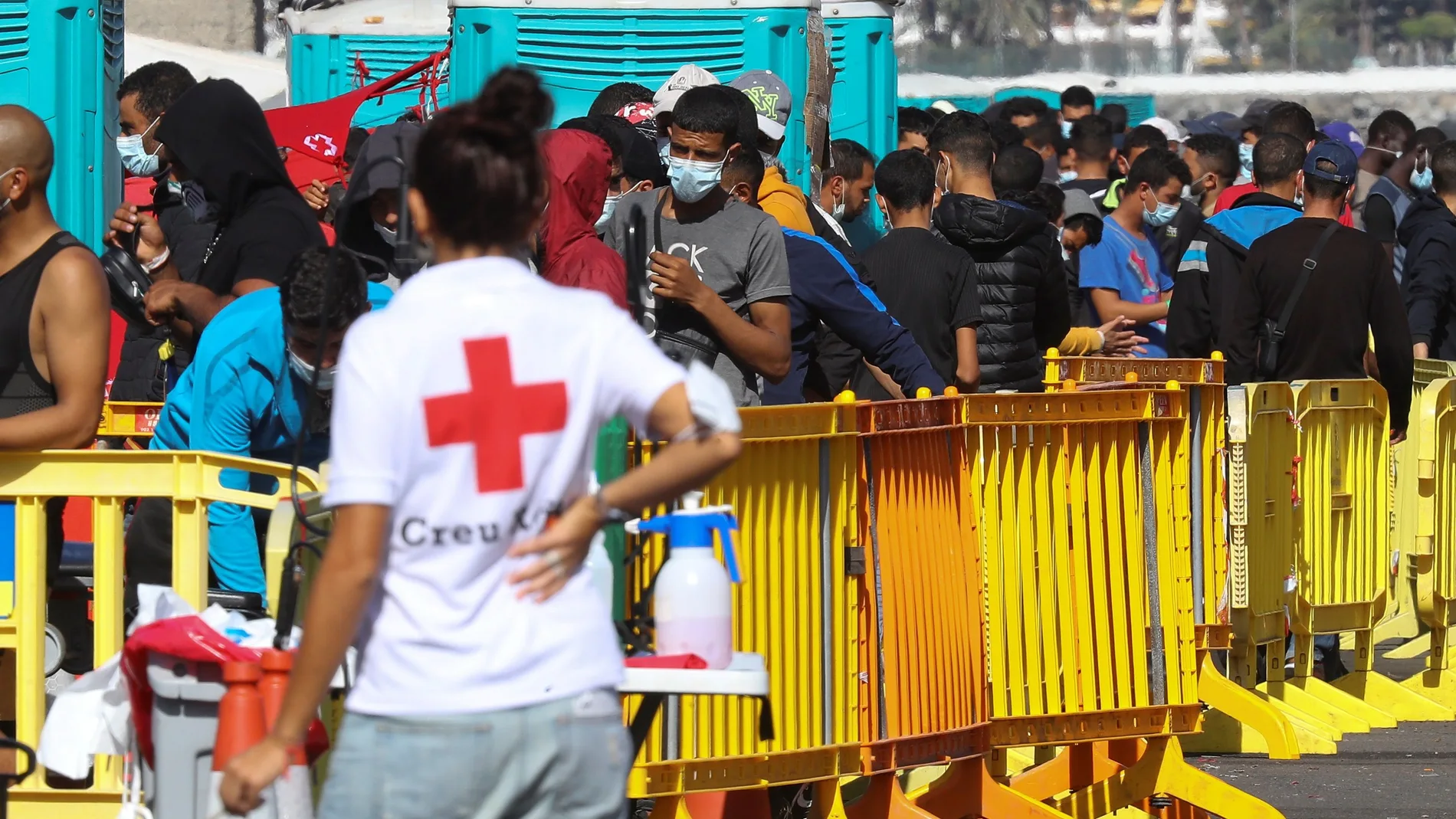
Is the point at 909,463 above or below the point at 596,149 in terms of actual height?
below

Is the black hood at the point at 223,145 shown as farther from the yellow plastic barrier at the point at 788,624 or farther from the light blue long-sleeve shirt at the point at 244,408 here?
the yellow plastic barrier at the point at 788,624

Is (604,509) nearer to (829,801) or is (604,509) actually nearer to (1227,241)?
(829,801)

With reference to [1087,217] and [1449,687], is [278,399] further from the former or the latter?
[1087,217]

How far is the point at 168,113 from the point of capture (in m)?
6.14

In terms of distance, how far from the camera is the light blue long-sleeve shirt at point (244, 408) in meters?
5.28

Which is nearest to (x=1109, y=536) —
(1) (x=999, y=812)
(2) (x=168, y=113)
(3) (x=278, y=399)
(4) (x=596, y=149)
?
(1) (x=999, y=812)

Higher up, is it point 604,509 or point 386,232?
point 386,232

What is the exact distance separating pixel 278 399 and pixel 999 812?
2417 mm

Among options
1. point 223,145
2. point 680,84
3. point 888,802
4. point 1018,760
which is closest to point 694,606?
point 888,802

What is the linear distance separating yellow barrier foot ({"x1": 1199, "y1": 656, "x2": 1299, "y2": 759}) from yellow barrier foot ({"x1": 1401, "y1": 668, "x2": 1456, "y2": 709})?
6.57 ft

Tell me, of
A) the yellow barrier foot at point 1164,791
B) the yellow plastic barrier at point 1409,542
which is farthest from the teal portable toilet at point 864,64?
the yellow barrier foot at point 1164,791

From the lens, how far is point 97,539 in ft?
16.3

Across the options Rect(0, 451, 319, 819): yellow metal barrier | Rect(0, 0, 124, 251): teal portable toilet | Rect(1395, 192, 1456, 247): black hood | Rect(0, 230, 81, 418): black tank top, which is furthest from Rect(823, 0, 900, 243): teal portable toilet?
Rect(0, 451, 319, 819): yellow metal barrier

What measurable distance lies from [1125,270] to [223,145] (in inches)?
252
